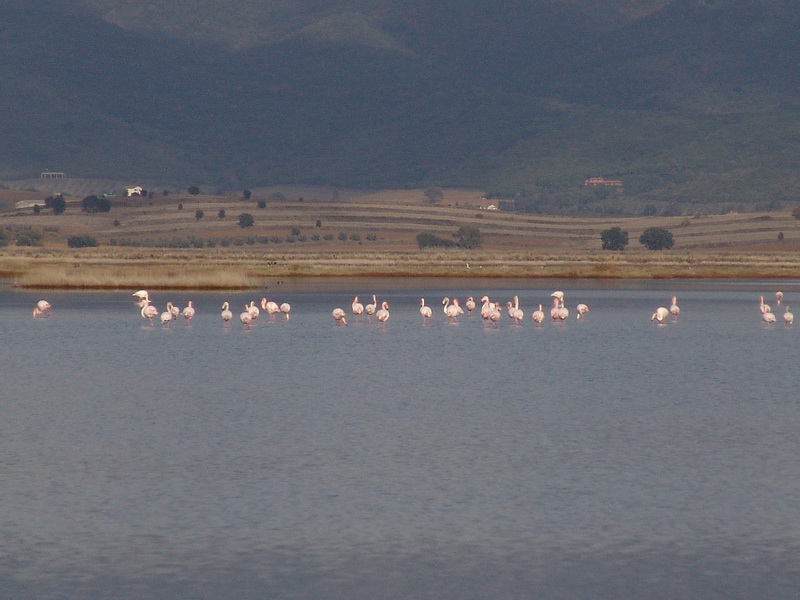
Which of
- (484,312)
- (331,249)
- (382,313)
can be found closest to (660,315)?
(484,312)

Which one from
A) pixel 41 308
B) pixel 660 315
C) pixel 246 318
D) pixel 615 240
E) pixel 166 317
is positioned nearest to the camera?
pixel 246 318

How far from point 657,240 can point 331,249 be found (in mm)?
35170

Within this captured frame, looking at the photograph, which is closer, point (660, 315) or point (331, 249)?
point (660, 315)

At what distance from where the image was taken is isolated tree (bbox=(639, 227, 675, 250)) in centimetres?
16062

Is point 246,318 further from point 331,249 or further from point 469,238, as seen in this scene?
point 469,238

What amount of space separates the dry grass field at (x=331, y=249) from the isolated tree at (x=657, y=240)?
128 centimetres

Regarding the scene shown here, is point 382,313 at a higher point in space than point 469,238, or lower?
lower

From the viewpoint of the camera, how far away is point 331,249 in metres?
153

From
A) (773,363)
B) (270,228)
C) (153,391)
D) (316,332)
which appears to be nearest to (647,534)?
(153,391)

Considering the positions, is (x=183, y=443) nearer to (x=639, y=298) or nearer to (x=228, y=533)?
(x=228, y=533)

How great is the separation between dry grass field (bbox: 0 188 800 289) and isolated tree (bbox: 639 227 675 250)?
1280 millimetres

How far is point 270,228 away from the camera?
17975 centimetres

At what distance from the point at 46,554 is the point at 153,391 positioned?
46.8ft

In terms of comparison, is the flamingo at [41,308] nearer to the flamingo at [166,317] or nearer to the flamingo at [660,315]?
the flamingo at [166,317]
